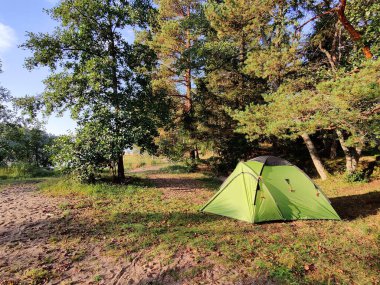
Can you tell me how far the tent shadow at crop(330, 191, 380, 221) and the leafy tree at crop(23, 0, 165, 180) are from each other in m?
7.88

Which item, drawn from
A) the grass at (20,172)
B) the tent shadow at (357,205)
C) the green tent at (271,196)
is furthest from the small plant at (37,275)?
the grass at (20,172)

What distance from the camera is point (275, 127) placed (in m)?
9.70

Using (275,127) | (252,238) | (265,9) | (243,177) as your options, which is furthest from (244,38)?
(252,238)

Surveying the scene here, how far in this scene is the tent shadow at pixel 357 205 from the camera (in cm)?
818

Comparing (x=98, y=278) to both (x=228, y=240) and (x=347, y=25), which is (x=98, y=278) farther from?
(x=347, y=25)

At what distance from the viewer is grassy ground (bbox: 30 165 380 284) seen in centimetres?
484

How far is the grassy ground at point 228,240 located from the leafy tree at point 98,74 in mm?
2770

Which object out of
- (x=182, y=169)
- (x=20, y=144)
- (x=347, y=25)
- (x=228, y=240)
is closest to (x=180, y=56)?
(x=182, y=169)

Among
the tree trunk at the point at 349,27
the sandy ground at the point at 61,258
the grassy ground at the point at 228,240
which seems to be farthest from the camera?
the tree trunk at the point at 349,27

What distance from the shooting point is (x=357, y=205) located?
915 centimetres

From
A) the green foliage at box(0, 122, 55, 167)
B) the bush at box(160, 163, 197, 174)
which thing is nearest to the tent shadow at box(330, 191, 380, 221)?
the bush at box(160, 163, 197, 174)

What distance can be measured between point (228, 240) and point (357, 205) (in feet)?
18.8

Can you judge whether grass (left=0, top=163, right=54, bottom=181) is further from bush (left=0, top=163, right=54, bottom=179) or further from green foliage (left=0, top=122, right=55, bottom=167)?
green foliage (left=0, top=122, right=55, bottom=167)

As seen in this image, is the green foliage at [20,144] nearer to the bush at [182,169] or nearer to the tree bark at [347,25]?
the bush at [182,169]
